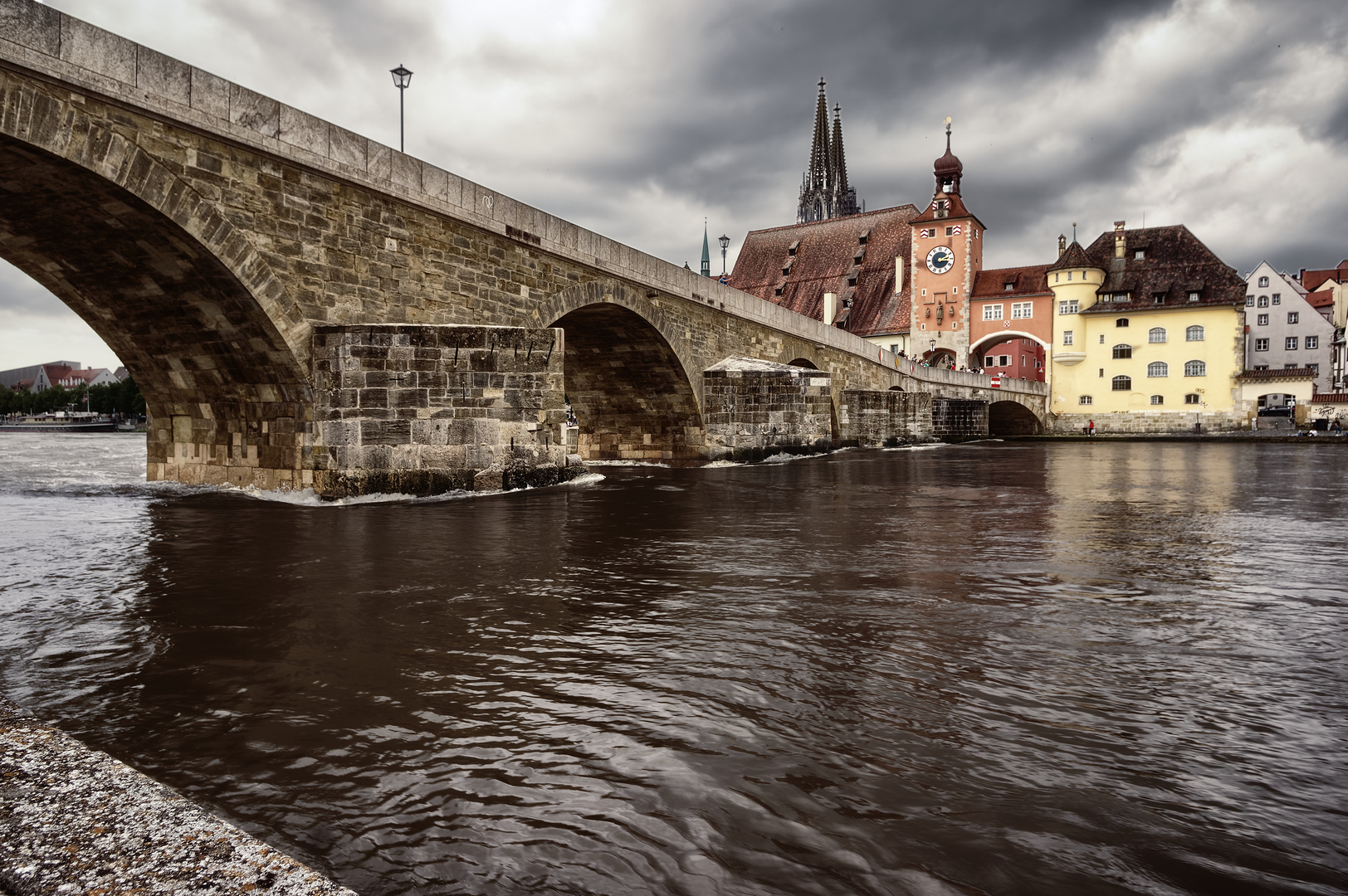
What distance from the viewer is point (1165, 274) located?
43.8 metres

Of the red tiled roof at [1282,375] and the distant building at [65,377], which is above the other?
the distant building at [65,377]

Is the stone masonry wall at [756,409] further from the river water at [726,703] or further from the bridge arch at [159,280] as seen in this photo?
the river water at [726,703]

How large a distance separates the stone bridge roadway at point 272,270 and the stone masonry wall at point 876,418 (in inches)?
542

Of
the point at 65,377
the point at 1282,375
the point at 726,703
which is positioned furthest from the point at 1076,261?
the point at 65,377

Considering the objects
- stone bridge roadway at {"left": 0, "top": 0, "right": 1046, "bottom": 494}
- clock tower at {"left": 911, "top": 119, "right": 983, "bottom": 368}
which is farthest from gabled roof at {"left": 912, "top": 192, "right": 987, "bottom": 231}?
stone bridge roadway at {"left": 0, "top": 0, "right": 1046, "bottom": 494}

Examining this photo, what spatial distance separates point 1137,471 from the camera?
15.4 meters

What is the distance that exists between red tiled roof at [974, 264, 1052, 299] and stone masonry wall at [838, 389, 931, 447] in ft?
76.5

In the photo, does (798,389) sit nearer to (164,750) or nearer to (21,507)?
(21,507)

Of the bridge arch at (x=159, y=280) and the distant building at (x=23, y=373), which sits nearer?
the bridge arch at (x=159, y=280)

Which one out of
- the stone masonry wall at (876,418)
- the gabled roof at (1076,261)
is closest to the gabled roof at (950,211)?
the gabled roof at (1076,261)

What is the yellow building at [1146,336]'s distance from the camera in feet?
138

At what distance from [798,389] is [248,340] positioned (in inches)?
474

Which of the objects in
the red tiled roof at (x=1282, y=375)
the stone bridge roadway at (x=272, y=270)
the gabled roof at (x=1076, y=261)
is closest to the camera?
the stone bridge roadway at (x=272, y=270)

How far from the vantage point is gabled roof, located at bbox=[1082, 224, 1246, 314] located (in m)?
42.2
